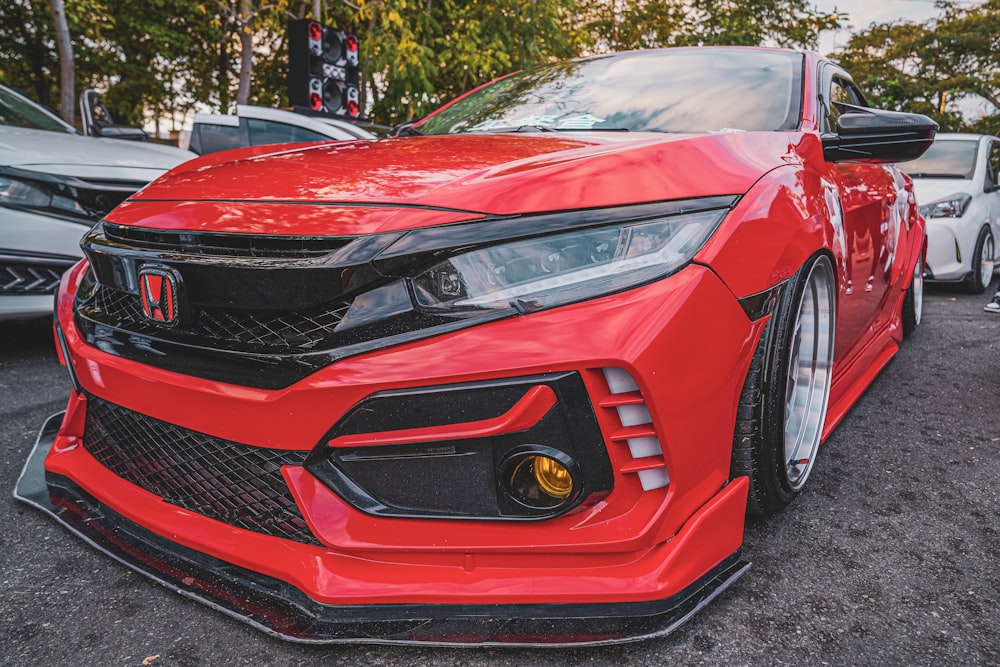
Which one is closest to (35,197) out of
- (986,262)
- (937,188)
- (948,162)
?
(937,188)

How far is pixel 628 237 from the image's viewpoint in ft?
4.67

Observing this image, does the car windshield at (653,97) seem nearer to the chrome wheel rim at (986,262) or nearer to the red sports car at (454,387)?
the red sports car at (454,387)

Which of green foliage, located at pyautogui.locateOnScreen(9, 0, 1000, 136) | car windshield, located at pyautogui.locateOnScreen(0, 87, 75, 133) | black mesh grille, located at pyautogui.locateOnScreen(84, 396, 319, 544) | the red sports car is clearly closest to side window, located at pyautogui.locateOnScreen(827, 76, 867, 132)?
the red sports car

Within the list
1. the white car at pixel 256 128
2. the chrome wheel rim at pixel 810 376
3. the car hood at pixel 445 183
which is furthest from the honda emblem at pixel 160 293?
the white car at pixel 256 128

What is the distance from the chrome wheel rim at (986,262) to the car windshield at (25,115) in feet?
22.3

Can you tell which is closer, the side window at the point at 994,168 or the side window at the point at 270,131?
the side window at the point at 270,131

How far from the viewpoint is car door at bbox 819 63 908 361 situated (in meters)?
2.27

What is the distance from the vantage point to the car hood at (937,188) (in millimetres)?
6008

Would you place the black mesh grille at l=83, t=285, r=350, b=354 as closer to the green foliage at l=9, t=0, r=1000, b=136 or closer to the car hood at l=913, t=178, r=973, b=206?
the car hood at l=913, t=178, r=973, b=206

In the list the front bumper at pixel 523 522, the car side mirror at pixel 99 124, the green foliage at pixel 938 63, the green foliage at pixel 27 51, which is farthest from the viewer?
the green foliage at pixel 938 63

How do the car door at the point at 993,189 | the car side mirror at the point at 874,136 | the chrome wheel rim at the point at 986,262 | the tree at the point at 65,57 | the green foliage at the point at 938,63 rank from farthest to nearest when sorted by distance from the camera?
1. the green foliage at the point at 938,63
2. the tree at the point at 65,57
3. the car door at the point at 993,189
4. the chrome wheel rim at the point at 986,262
5. the car side mirror at the point at 874,136

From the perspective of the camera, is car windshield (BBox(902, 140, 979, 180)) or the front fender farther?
car windshield (BBox(902, 140, 979, 180))

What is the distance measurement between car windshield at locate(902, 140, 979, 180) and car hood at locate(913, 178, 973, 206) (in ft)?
0.46

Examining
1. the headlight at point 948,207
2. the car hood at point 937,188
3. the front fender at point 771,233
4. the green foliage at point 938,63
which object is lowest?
the green foliage at point 938,63
